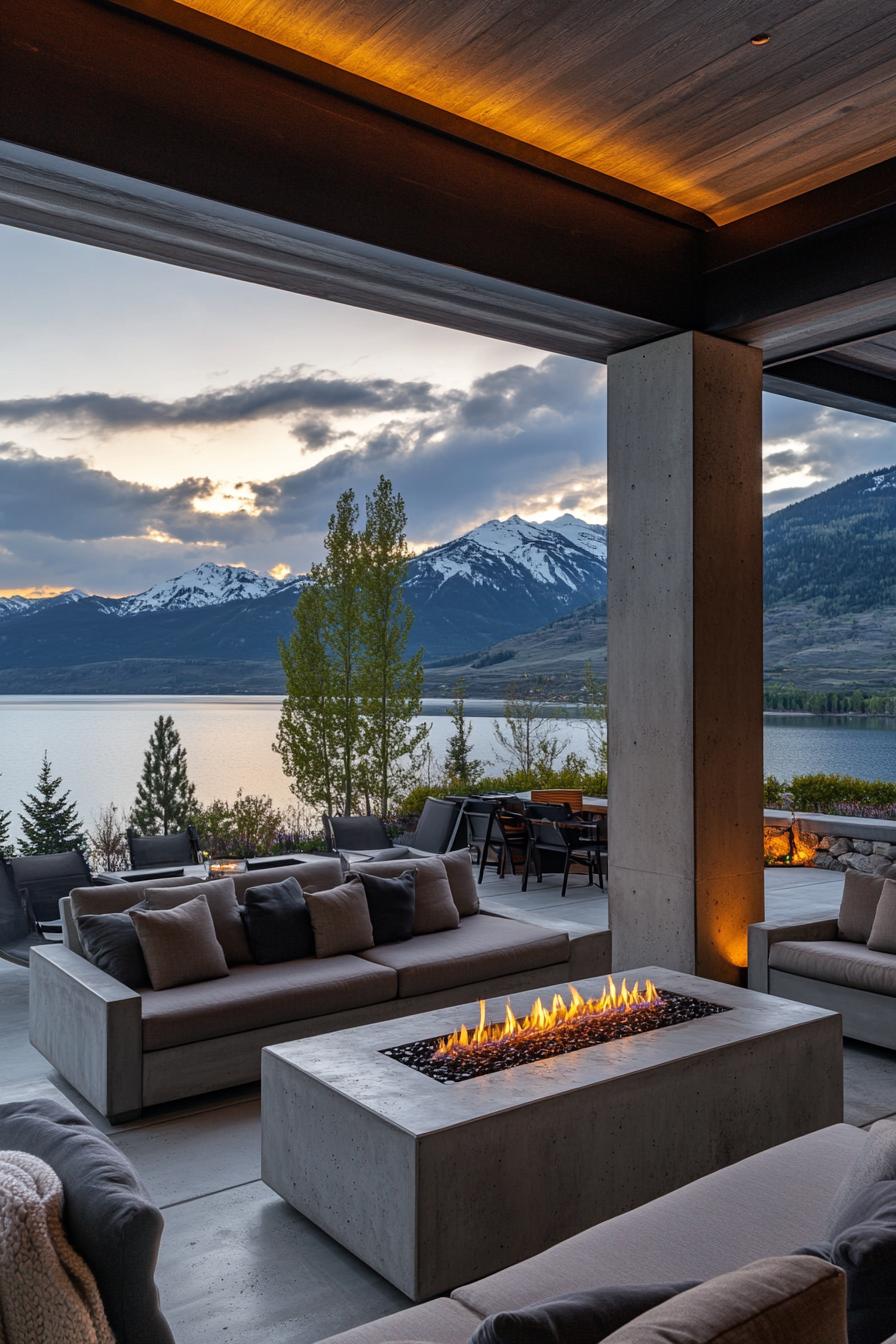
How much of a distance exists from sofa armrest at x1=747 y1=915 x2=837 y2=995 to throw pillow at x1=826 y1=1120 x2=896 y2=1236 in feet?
9.66

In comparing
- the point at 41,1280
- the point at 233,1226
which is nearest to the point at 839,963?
the point at 233,1226

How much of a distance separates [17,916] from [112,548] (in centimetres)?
3293

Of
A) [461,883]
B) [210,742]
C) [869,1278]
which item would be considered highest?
[869,1278]

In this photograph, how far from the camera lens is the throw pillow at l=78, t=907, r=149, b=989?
423 centimetres

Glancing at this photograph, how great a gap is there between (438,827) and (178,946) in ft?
12.3

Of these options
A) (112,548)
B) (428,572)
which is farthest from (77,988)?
(428,572)

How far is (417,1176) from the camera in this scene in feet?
8.45

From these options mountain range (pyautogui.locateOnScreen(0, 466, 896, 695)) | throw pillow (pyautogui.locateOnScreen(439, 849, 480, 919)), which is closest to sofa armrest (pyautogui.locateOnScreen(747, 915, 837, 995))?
throw pillow (pyautogui.locateOnScreen(439, 849, 480, 919))

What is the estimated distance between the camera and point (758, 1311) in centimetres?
121

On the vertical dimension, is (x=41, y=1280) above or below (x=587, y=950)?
above

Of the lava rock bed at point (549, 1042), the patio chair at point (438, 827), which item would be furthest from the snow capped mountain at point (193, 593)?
the lava rock bed at point (549, 1042)

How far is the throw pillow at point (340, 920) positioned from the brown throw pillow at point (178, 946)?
528 mm

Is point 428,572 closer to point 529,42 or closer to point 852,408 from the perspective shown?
point 852,408

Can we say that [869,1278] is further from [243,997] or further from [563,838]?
[563,838]
